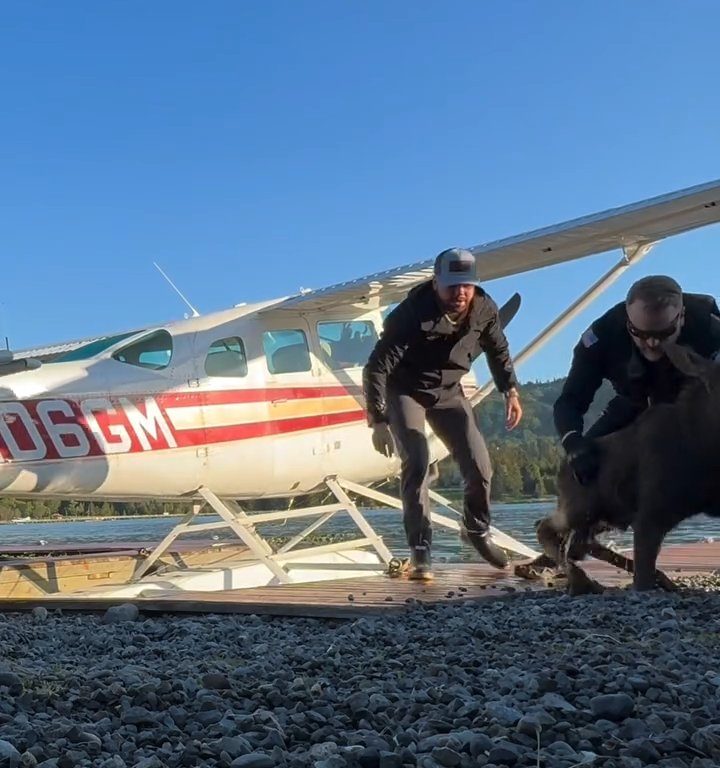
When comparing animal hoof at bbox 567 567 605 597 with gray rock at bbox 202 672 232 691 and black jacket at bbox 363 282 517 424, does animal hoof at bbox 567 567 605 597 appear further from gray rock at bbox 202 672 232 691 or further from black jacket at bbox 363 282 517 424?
gray rock at bbox 202 672 232 691

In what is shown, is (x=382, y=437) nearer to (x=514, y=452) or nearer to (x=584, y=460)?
(x=584, y=460)

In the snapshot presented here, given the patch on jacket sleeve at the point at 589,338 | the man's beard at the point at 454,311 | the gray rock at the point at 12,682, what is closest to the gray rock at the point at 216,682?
the gray rock at the point at 12,682

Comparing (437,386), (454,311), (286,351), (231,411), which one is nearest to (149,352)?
(231,411)

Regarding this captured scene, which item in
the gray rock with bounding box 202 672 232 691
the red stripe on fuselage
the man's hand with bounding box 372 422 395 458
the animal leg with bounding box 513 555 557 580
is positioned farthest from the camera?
the red stripe on fuselage

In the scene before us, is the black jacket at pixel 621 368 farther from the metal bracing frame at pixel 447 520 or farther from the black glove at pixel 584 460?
the metal bracing frame at pixel 447 520

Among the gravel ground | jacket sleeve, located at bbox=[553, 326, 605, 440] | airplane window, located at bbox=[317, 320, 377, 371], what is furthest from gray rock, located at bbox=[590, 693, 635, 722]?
airplane window, located at bbox=[317, 320, 377, 371]

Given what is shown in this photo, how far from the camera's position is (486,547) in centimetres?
619

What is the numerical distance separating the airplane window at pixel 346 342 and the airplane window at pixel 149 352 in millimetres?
1565

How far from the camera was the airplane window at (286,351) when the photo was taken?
8.24m

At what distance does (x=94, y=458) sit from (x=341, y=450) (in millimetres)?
2339

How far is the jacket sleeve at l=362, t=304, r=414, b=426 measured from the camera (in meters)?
5.85

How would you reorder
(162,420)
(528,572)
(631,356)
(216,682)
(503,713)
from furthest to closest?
1. (162,420)
2. (528,572)
3. (631,356)
4. (216,682)
5. (503,713)

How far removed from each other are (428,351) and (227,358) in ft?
8.12

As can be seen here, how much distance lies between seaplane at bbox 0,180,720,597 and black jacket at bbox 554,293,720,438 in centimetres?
282
